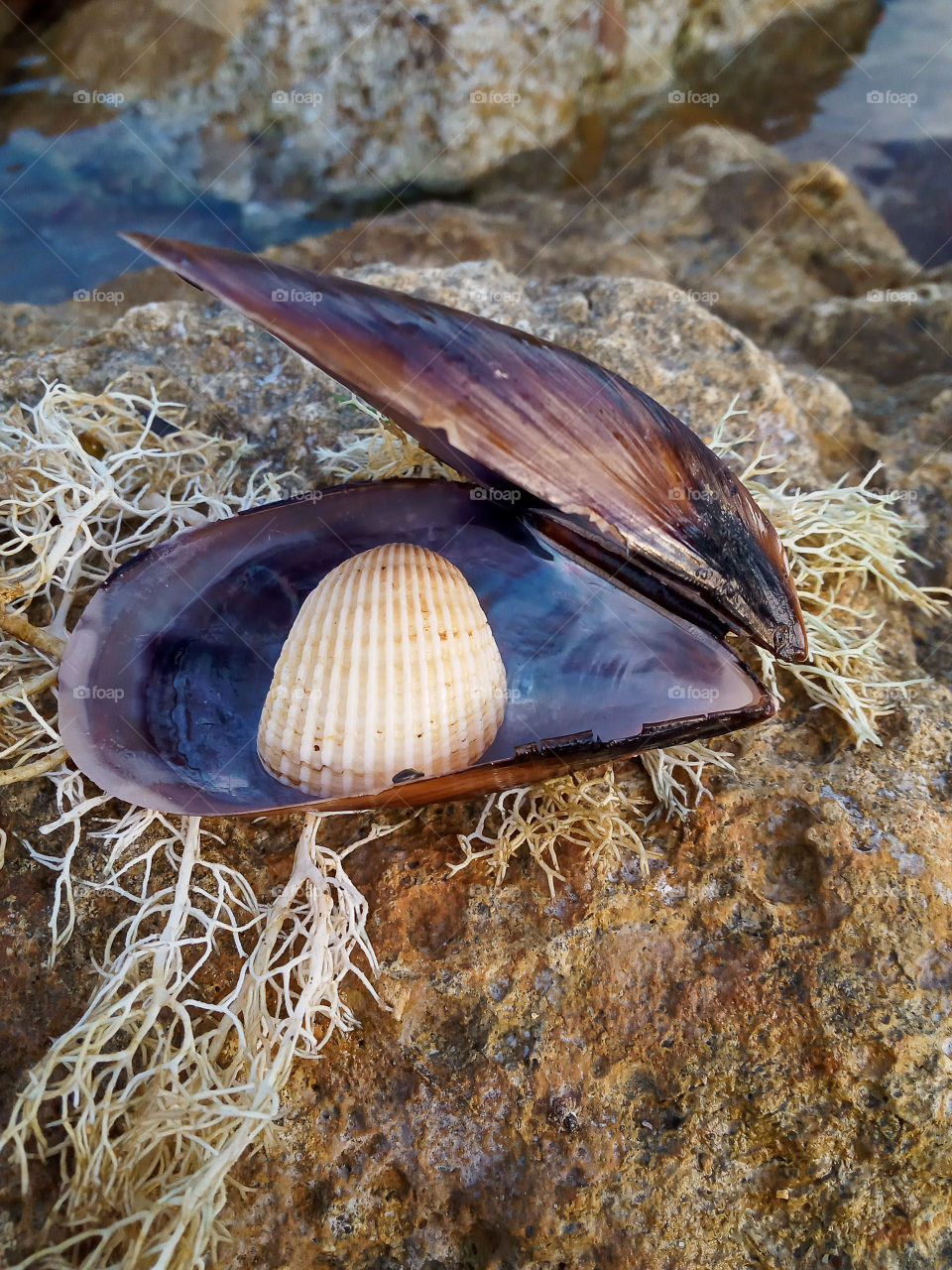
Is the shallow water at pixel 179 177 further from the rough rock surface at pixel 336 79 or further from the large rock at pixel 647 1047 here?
the large rock at pixel 647 1047

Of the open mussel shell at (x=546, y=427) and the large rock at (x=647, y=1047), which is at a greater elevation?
the open mussel shell at (x=546, y=427)

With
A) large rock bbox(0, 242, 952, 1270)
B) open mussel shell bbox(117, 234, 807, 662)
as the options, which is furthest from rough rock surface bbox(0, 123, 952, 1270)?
open mussel shell bbox(117, 234, 807, 662)

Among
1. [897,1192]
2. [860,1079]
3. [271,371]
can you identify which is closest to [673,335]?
[271,371]

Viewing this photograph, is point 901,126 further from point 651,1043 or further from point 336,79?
point 651,1043

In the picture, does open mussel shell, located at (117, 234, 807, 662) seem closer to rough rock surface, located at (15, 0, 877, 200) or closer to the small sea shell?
the small sea shell

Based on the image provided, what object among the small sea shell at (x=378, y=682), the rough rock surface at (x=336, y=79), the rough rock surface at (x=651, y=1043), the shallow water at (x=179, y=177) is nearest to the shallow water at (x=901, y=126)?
the shallow water at (x=179, y=177)

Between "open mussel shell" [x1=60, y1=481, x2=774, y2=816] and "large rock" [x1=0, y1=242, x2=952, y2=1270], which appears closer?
"large rock" [x1=0, y1=242, x2=952, y2=1270]

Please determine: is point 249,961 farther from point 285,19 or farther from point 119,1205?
point 285,19
